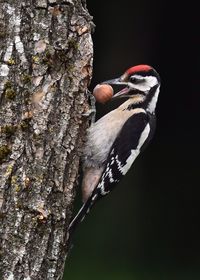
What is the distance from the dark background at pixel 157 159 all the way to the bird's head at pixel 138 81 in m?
2.28

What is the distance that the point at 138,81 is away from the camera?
4.21m

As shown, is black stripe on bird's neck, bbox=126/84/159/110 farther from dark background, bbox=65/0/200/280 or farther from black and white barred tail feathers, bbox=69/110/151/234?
dark background, bbox=65/0/200/280

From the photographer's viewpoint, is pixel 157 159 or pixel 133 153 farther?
pixel 157 159

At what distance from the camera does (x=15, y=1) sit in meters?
3.36

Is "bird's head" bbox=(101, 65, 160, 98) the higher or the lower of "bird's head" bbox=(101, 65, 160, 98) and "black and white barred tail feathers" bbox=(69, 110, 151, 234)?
the higher

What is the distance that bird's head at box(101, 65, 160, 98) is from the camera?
4.19 meters

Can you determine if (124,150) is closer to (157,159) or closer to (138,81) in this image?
(138,81)

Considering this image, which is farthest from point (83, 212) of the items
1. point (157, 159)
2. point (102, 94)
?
point (157, 159)

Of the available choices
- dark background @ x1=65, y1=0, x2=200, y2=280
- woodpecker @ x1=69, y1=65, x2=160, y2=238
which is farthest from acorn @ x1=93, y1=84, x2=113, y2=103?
dark background @ x1=65, y1=0, x2=200, y2=280

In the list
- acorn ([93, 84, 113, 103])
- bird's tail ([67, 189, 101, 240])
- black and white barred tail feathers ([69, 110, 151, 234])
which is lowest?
bird's tail ([67, 189, 101, 240])

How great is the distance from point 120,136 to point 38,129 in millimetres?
810

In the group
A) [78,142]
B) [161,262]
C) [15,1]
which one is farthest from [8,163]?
[161,262]

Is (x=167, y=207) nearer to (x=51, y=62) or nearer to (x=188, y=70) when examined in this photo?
(x=188, y=70)

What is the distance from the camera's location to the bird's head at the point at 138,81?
419 centimetres
